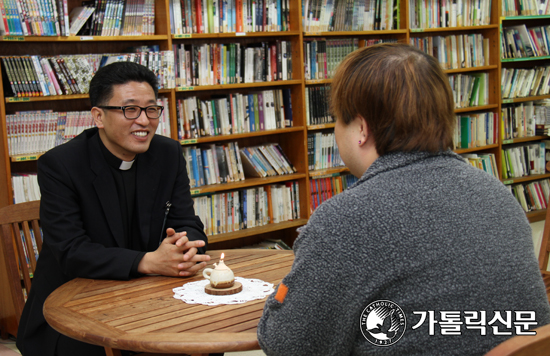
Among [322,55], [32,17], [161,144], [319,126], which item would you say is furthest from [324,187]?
[32,17]

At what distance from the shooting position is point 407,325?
102cm

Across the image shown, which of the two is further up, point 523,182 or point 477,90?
point 477,90

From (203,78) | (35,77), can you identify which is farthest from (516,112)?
(35,77)

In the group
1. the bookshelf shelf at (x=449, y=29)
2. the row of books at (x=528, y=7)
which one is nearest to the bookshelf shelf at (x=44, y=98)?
the bookshelf shelf at (x=449, y=29)

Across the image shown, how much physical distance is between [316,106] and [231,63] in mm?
765

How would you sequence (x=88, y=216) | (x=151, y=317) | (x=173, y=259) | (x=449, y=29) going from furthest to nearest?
(x=449, y=29) → (x=88, y=216) → (x=173, y=259) → (x=151, y=317)

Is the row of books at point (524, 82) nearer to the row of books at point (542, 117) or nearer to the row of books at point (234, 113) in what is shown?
the row of books at point (542, 117)

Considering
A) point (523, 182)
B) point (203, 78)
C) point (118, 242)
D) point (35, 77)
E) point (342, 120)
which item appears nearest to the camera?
point (342, 120)

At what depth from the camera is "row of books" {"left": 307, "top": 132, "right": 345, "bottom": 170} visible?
4.30 metres

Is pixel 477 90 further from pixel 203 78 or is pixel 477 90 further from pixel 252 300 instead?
pixel 252 300

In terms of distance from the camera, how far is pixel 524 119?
551 centimetres

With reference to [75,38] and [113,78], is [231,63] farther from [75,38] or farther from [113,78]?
[113,78]

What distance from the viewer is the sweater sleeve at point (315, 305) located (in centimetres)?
102

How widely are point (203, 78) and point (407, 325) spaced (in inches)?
121
